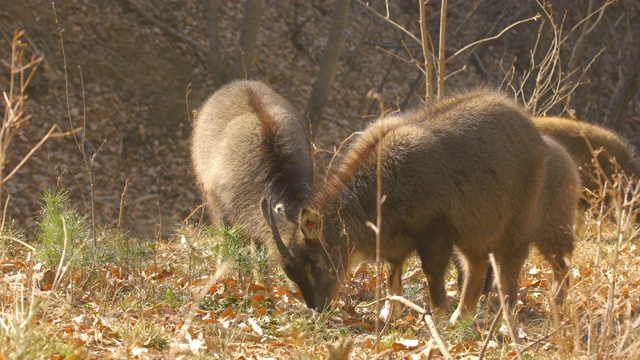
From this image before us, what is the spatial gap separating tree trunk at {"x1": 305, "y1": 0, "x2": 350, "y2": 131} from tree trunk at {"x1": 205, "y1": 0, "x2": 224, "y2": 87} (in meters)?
2.04

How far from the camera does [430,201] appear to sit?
6246 millimetres

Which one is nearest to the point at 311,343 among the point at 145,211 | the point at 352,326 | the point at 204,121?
the point at 352,326

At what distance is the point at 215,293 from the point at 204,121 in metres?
3.22

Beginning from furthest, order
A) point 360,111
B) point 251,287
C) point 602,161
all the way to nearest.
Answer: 1. point 360,111
2. point 602,161
3. point 251,287

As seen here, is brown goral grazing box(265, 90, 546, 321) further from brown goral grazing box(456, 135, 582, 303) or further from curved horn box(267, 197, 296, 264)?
brown goral grazing box(456, 135, 582, 303)

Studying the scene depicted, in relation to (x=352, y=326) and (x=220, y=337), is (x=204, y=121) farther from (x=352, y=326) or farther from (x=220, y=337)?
(x=220, y=337)

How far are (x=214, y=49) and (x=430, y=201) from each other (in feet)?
33.0

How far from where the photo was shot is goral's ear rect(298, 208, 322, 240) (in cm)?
606

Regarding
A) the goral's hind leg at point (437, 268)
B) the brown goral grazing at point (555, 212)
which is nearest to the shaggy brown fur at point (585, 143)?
the brown goral grazing at point (555, 212)

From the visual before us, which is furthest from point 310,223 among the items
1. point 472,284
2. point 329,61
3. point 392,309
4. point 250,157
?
point 329,61

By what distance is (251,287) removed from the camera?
21.9 ft

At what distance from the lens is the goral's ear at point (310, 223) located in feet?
19.9

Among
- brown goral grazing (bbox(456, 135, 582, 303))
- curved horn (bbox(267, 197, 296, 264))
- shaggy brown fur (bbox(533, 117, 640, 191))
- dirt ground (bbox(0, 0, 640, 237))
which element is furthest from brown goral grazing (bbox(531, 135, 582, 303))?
dirt ground (bbox(0, 0, 640, 237))

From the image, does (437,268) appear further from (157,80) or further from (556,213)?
(157,80)
